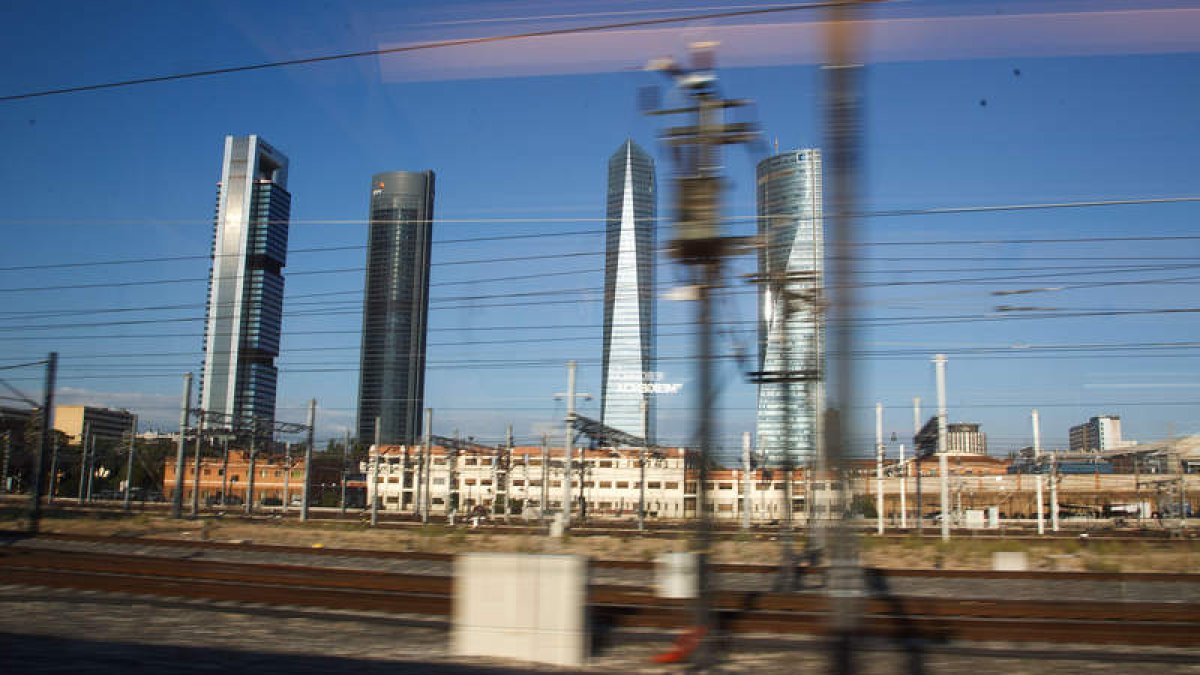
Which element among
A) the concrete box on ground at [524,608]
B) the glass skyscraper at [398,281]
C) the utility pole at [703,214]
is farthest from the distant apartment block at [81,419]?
the utility pole at [703,214]

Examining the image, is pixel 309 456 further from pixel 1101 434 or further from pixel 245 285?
pixel 1101 434

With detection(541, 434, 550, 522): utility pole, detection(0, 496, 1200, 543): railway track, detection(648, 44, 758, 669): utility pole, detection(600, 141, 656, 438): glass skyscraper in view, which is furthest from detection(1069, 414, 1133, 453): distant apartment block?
detection(648, 44, 758, 669): utility pole

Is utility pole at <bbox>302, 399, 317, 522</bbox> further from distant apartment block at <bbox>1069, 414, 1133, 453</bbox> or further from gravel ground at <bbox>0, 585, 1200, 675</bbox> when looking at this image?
distant apartment block at <bbox>1069, 414, 1133, 453</bbox>

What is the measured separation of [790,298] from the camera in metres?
11.8

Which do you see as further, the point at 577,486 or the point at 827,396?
the point at 577,486

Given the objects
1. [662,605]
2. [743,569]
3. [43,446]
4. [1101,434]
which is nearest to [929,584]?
[743,569]

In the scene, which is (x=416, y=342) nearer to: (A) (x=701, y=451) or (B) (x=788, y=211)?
(B) (x=788, y=211)

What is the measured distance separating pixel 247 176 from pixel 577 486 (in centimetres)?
4087

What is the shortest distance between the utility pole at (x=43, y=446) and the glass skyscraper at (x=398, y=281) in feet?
37.7

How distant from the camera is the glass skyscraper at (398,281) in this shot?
5869cm

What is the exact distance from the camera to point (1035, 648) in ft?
34.4

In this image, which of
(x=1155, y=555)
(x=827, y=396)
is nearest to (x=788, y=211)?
(x=827, y=396)

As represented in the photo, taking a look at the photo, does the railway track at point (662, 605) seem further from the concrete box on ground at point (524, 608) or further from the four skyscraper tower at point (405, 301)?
the four skyscraper tower at point (405, 301)

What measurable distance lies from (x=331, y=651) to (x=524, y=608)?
2.43 metres
